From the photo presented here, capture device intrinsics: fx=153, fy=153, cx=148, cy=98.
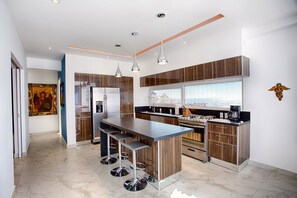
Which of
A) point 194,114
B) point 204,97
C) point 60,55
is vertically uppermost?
point 60,55

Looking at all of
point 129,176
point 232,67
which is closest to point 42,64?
point 129,176

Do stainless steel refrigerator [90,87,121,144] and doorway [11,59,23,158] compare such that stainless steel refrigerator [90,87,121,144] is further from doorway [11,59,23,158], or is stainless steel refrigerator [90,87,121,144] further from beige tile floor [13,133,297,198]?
doorway [11,59,23,158]

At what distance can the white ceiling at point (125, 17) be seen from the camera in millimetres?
2262

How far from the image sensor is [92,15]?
8.34 ft

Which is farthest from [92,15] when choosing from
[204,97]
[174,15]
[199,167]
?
[199,167]

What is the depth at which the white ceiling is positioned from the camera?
2262 mm

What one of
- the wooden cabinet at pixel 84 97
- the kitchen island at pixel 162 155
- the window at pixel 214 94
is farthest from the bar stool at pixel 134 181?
the wooden cabinet at pixel 84 97

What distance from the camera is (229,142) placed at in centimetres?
302

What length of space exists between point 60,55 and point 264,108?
5626 mm

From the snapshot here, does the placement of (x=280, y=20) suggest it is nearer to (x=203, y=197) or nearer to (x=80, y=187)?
(x=203, y=197)

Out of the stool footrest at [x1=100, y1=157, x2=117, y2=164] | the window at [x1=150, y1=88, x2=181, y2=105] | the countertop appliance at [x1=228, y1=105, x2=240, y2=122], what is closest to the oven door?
the countertop appliance at [x1=228, y1=105, x2=240, y2=122]

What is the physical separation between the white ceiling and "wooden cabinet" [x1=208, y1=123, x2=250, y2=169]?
200cm

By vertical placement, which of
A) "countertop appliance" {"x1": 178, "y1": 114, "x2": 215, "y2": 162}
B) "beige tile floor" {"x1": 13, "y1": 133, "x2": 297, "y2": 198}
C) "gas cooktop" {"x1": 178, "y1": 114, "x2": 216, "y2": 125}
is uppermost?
"gas cooktop" {"x1": 178, "y1": 114, "x2": 216, "y2": 125}

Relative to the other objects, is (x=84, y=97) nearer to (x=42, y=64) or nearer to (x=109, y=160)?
(x=42, y=64)
